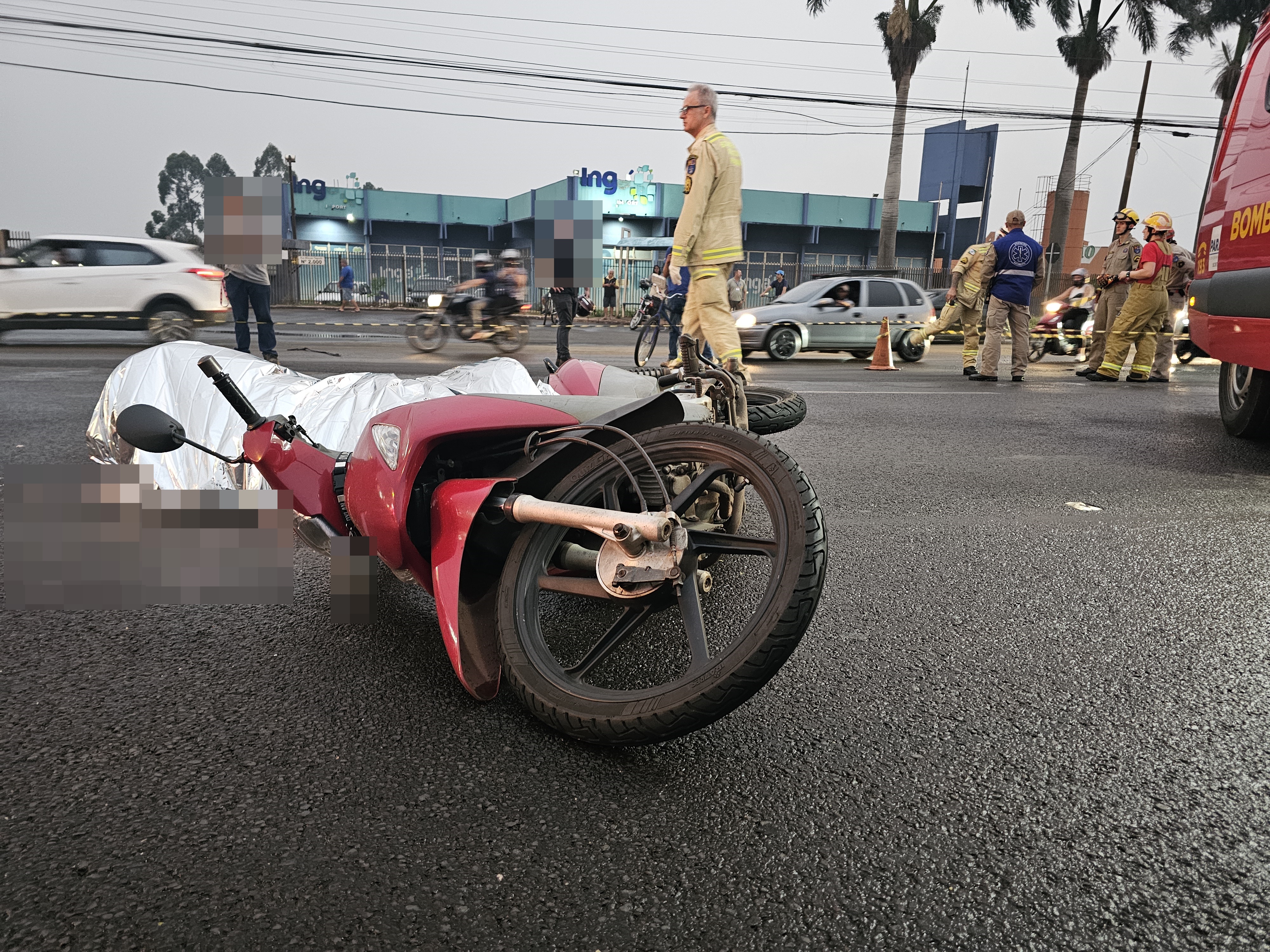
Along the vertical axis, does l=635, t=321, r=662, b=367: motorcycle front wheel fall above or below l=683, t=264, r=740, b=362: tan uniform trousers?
below

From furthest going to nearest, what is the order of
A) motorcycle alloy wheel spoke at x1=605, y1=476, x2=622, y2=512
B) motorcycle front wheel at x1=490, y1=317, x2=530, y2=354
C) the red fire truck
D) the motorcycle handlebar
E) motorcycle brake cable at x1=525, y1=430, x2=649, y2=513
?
1. motorcycle front wheel at x1=490, y1=317, x2=530, y2=354
2. the red fire truck
3. the motorcycle handlebar
4. motorcycle alloy wheel spoke at x1=605, y1=476, x2=622, y2=512
5. motorcycle brake cable at x1=525, y1=430, x2=649, y2=513

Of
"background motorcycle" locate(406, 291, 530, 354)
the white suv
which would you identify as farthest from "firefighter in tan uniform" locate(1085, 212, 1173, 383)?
the white suv

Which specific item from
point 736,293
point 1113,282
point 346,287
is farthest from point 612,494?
point 346,287

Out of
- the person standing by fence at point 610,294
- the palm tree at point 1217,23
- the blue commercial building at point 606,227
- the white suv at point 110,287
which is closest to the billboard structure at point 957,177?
the blue commercial building at point 606,227

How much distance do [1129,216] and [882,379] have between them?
355cm

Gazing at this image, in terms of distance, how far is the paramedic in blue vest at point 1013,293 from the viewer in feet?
33.5

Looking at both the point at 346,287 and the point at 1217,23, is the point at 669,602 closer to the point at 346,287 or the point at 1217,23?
the point at 346,287

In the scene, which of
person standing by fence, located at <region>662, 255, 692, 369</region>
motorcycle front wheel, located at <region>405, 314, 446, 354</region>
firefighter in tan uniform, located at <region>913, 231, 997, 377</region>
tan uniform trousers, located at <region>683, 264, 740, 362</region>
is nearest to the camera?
tan uniform trousers, located at <region>683, 264, 740, 362</region>

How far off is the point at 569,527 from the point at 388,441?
19.6 inches

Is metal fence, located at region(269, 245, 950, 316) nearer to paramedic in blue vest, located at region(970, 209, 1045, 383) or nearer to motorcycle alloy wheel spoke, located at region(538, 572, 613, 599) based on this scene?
paramedic in blue vest, located at region(970, 209, 1045, 383)

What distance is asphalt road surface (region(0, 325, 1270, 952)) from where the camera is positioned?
1.31 m

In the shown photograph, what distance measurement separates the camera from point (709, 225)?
6102 millimetres

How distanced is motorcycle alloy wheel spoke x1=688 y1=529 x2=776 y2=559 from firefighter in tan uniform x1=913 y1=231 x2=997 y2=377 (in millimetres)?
10140

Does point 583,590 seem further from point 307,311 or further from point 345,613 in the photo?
point 307,311
